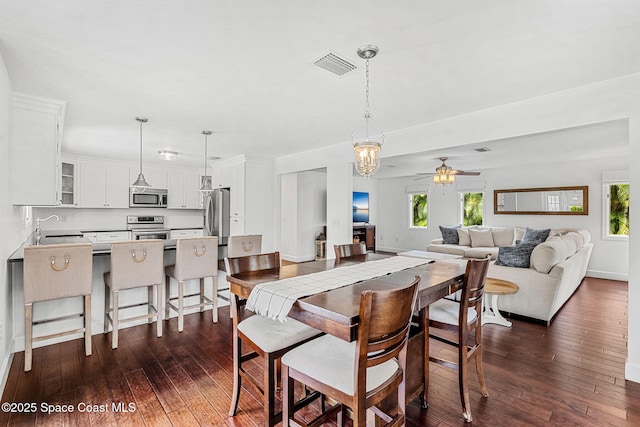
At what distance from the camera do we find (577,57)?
2152 millimetres

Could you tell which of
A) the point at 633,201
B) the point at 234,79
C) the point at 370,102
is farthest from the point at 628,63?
the point at 234,79

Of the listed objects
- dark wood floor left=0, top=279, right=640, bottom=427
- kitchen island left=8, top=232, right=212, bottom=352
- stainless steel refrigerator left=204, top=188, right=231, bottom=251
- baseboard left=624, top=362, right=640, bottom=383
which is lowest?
dark wood floor left=0, top=279, right=640, bottom=427

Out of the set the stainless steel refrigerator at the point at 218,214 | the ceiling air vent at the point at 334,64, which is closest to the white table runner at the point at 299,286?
the ceiling air vent at the point at 334,64

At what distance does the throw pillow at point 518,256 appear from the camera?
3.77 m

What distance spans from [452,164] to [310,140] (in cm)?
392

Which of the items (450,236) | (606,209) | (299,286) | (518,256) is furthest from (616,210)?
(299,286)

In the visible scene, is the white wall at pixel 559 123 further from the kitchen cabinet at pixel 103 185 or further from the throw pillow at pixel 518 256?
the kitchen cabinet at pixel 103 185

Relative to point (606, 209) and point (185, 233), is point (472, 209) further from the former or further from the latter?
point (185, 233)

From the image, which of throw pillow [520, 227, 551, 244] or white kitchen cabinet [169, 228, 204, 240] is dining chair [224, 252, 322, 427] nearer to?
throw pillow [520, 227, 551, 244]

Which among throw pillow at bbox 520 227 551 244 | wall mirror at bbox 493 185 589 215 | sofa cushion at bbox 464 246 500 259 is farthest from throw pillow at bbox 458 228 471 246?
throw pillow at bbox 520 227 551 244

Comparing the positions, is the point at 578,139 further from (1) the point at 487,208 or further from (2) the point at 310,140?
(2) the point at 310,140

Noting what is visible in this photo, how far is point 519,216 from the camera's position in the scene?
6879mm

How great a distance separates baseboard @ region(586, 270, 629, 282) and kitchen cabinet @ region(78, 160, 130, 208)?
9332mm

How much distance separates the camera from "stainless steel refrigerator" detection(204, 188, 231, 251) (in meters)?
6.05
